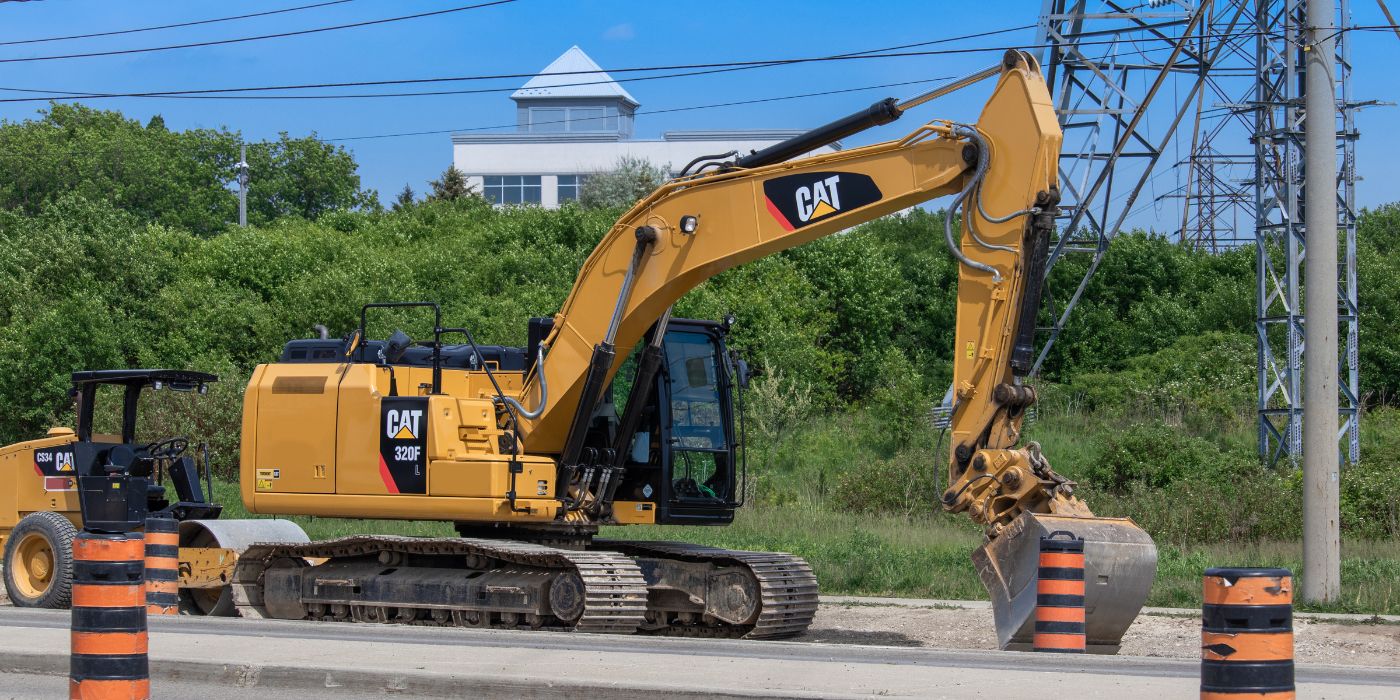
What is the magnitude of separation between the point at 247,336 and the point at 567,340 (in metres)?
26.5

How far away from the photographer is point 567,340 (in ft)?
45.7

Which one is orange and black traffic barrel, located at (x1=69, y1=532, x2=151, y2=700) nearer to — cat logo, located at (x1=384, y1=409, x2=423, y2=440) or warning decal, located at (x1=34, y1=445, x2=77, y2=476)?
cat logo, located at (x1=384, y1=409, x2=423, y2=440)

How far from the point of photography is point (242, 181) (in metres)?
67.9

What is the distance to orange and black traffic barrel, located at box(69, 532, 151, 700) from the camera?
7742mm

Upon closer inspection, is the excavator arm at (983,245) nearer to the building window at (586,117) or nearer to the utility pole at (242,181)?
the utility pole at (242,181)

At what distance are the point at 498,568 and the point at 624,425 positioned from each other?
171 centimetres

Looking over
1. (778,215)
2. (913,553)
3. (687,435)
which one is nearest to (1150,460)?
(913,553)

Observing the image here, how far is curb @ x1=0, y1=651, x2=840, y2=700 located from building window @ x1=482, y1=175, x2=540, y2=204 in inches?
2690

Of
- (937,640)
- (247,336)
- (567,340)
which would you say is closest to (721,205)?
(567,340)

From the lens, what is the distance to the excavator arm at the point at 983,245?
11.4m

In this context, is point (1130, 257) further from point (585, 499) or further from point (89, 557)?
point (89, 557)

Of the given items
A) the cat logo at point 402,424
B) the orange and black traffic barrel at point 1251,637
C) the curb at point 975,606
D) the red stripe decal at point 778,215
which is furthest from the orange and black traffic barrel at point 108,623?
the curb at point 975,606

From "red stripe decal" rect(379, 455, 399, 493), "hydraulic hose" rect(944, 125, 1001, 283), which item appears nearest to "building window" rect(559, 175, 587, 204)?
"red stripe decal" rect(379, 455, 399, 493)

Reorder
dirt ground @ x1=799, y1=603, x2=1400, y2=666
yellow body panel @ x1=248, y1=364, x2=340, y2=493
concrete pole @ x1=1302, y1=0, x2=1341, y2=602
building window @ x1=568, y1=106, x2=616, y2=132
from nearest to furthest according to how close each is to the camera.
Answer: dirt ground @ x1=799, y1=603, x2=1400, y2=666
yellow body panel @ x1=248, y1=364, x2=340, y2=493
concrete pole @ x1=1302, y1=0, x2=1341, y2=602
building window @ x1=568, y1=106, x2=616, y2=132
